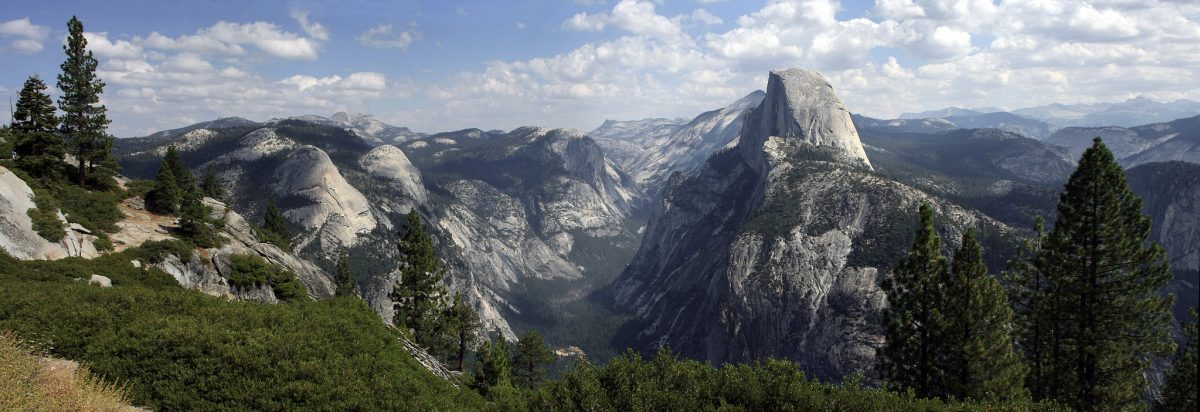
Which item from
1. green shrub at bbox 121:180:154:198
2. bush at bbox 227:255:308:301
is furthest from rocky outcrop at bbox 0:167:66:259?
green shrub at bbox 121:180:154:198

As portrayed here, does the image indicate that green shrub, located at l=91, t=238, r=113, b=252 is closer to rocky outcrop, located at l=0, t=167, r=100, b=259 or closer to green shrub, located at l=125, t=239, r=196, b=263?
rocky outcrop, located at l=0, t=167, r=100, b=259

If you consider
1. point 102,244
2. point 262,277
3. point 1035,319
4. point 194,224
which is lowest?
point 262,277

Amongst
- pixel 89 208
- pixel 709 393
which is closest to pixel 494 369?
pixel 709 393

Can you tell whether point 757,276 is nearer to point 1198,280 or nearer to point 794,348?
point 794,348

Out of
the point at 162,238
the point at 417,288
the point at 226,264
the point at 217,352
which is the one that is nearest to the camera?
the point at 217,352

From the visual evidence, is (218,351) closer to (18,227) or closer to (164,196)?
(18,227)

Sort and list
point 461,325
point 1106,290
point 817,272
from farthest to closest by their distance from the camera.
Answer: point 817,272 < point 461,325 < point 1106,290

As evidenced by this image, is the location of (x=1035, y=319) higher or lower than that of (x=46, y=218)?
lower
